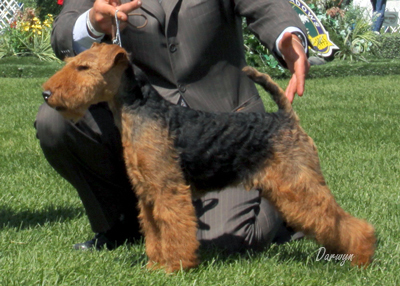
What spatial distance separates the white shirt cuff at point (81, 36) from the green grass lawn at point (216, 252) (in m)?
1.15

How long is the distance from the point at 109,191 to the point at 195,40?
1.08 meters

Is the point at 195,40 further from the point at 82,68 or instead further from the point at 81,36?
the point at 82,68

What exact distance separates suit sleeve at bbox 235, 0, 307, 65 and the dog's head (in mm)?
920

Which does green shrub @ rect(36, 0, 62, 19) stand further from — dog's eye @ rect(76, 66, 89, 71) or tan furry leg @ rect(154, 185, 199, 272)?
tan furry leg @ rect(154, 185, 199, 272)

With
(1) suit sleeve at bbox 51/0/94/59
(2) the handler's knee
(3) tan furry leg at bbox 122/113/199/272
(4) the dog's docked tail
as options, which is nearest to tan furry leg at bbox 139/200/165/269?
(3) tan furry leg at bbox 122/113/199/272

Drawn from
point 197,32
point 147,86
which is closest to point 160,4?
point 197,32

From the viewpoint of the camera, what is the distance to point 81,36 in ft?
9.97

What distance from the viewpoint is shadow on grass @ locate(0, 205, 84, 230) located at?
3.78 meters

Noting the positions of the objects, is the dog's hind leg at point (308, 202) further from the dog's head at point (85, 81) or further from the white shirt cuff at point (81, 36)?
the white shirt cuff at point (81, 36)

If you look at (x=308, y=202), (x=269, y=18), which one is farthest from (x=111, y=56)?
(x=308, y=202)

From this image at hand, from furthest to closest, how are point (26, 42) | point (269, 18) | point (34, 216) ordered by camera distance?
point (26, 42)
point (34, 216)
point (269, 18)

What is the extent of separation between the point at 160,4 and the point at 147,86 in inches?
28.1

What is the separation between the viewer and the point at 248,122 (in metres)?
2.89

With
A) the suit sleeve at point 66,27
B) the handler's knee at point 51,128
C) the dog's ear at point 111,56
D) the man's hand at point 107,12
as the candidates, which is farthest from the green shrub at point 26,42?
the dog's ear at point 111,56
